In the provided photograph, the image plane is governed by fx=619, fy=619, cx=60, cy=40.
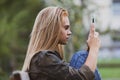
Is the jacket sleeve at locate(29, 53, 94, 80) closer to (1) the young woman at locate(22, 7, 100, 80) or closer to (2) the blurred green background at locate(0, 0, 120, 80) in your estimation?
(1) the young woman at locate(22, 7, 100, 80)

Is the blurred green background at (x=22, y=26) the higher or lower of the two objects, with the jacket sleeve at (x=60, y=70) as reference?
lower

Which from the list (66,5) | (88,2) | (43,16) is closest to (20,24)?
(88,2)

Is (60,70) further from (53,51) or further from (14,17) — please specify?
(14,17)

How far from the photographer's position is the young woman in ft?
10.9

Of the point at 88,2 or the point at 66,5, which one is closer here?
the point at 66,5

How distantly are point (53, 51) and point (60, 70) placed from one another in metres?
0.15

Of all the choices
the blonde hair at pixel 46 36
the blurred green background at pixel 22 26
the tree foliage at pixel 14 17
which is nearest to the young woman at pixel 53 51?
the blonde hair at pixel 46 36

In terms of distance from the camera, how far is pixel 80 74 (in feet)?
10.9

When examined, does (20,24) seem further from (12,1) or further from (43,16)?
(43,16)

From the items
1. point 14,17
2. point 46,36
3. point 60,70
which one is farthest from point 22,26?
point 60,70

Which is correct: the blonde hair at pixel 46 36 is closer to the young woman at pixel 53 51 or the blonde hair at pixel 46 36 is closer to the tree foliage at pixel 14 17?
the young woman at pixel 53 51

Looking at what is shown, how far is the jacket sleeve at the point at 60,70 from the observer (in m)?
3.31

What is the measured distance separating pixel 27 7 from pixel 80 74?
37.4 feet

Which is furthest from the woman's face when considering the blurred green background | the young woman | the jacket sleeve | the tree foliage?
the tree foliage
